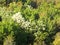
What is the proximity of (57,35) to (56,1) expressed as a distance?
32.6 metres

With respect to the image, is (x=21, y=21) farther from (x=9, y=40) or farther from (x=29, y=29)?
(x=9, y=40)

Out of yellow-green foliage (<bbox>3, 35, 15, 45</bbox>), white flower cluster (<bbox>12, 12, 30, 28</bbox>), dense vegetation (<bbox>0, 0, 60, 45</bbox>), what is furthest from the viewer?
white flower cluster (<bbox>12, 12, 30, 28</bbox>)

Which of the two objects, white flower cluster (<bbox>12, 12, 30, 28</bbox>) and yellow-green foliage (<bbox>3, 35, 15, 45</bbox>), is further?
white flower cluster (<bbox>12, 12, 30, 28</bbox>)

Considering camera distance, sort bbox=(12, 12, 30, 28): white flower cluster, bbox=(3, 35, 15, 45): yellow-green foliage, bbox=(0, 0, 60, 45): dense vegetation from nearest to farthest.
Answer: bbox=(3, 35, 15, 45): yellow-green foliage < bbox=(0, 0, 60, 45): dense vegetation < bbox=(12, 12, 30, 28): white flower cluster

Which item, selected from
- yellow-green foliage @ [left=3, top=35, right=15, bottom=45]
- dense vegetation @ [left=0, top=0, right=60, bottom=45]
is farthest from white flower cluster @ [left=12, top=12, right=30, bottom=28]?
yellow-green foliage @ [left=3, top=35, right=15, bottom=45]

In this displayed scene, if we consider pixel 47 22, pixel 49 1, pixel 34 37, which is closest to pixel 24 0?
pixel 49 1

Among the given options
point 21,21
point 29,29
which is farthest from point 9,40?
point 21,21

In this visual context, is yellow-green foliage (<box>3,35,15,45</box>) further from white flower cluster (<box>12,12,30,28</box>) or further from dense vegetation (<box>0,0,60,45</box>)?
white flower cluster (<box>12,12,30,28</box>)

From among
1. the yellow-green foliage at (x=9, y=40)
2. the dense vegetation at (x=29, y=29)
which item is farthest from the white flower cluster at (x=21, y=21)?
the yellow-green foliage at (x=9, y=40)

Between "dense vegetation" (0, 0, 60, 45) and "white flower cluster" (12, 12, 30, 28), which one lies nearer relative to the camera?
"dense vegetation" (0, 0, 60, 45)

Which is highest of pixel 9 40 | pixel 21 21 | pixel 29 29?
pixel 9 40

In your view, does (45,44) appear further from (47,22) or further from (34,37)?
(47,22)

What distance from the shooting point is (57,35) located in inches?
2158

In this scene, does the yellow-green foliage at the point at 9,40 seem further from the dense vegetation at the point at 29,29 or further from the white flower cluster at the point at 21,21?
the white flower cluster at the point at 21,21
